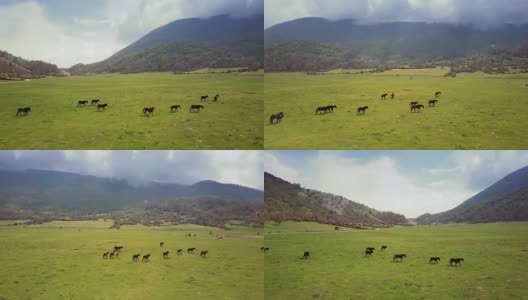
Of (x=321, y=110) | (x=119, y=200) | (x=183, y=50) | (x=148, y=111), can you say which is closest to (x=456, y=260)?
(x=321, y=110)

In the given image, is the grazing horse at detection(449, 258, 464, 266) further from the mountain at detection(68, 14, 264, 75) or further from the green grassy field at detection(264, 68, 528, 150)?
the mountain at detection(68, 14, 264, 75)

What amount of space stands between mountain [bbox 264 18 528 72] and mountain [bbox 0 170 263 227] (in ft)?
73.3

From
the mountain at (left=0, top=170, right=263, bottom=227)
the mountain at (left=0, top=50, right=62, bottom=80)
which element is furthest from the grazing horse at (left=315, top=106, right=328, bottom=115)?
the mountain at (left=0, top=50, right=62, bottom=80)

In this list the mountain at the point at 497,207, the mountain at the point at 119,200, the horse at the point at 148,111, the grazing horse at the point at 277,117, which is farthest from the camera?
the mountain at the point at 119,200

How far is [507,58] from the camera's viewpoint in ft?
229

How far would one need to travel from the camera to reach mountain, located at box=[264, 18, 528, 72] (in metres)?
67.0

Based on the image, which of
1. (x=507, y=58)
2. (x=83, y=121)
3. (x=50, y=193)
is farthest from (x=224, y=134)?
(x=507, y=58)

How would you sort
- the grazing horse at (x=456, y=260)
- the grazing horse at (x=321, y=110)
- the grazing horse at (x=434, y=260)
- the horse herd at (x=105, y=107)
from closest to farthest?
the grazing horse at (x=456, y=260) < the grazing horse at (x=434, y=260) < the horse herd at (x=105, y=107) < the grazing horse at (x=321, y=110)

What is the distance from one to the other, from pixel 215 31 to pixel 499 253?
225 ft

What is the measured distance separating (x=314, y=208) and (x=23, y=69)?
49828mm

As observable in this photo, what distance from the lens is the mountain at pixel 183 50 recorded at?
63.1 m

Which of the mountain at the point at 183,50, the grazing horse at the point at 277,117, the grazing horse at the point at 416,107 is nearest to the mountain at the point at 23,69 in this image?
the mountain at the point at 183,50

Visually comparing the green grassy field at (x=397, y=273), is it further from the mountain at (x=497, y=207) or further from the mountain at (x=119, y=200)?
the mountain at (x=497, y=207)

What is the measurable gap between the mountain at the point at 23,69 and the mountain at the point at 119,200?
1672 centimetres
